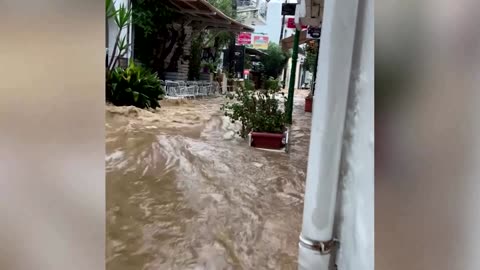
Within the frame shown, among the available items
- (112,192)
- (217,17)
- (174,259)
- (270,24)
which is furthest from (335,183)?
(270,24)

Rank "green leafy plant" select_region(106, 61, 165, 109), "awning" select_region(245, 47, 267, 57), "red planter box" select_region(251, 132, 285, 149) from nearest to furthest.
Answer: "red planter box" select_region(251, 132, 285, 149) → "green leafy plant" select_region(106, 61, 165, 109) → "awning" select_region(245, 47, 267, 57)

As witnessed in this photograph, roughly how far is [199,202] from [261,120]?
230 cm

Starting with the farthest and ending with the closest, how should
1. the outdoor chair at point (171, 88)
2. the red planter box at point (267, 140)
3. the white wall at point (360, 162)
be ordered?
the outdoor chair at point (171, 88) → the red planter box at point (267, 140) → the white wall at point (360, 162)

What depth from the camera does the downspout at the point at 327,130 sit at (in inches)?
28.4

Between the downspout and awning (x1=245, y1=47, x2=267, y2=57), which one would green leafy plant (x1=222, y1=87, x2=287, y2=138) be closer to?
the downspout

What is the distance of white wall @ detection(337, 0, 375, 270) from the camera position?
2.15 feet

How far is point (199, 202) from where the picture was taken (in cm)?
315

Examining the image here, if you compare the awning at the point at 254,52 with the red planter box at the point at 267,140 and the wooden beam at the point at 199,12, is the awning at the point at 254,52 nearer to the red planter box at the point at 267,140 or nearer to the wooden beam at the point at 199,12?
the wooden beam at the point at 199,12

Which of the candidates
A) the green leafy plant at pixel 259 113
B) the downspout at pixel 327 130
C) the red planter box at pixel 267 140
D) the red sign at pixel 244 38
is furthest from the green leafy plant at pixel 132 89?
the red sign at pixel 244 38

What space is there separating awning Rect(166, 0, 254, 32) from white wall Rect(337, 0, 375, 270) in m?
9.68

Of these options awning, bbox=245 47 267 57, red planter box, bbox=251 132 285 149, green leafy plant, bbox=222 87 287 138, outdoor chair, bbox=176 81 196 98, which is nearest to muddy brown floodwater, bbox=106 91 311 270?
red planter box, bbox=251 132 285 149

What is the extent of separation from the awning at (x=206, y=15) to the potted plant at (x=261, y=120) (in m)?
5.30
